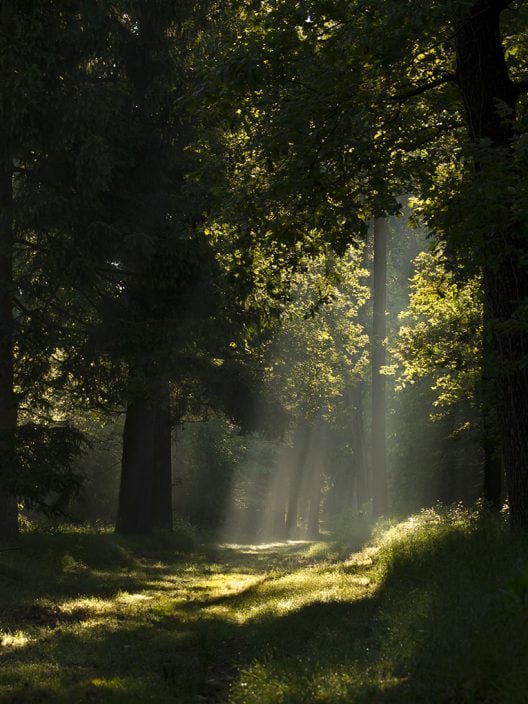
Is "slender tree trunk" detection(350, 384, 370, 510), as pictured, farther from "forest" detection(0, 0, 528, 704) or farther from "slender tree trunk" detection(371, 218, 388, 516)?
"forest" detection(0, 0, 528, 704)

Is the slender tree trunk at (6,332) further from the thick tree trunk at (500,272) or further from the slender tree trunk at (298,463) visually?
the slender tree trunk at (298,463)

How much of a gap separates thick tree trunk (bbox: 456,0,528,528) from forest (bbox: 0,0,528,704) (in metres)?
0.04

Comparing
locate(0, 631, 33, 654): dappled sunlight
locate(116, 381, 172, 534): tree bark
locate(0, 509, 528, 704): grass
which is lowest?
locate(0, 631, 33, 654): dappled sunlight

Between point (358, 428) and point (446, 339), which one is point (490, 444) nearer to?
point (446, 339)

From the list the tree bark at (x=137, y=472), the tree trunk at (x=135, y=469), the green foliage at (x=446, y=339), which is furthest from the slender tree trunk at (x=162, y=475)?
the green foliage at (x=446, y=339)

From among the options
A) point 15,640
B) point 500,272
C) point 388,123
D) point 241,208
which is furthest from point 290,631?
point 388,123

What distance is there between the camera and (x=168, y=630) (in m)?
12.1

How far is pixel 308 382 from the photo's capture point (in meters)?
35.1

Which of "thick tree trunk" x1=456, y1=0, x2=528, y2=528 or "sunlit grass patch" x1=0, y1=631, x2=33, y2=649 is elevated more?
"thick tree trunk" x1=456, y1=0, x2=528, y2=528

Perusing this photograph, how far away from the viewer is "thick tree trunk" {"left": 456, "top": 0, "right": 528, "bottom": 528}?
39.4 feet

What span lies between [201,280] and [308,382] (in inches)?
545

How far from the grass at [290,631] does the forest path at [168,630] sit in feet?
0.10

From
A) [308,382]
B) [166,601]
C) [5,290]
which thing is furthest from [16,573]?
[308,382]

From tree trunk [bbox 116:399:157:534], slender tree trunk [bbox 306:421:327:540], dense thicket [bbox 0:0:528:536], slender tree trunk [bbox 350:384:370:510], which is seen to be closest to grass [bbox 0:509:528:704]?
dense thicket [bbox 0:0:528:536]
